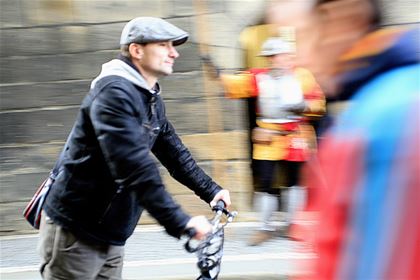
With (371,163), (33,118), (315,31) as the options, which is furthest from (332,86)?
(33,118)

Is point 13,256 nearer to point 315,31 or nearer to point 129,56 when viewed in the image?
point 129,56

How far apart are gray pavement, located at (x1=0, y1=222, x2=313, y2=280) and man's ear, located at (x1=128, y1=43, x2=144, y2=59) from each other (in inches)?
79.8

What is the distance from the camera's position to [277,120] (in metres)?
5.45

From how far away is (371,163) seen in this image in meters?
1.14

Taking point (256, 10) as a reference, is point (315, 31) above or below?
above

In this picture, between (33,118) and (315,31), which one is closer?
(315,31)

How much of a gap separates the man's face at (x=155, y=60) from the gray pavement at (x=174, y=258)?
1933mm

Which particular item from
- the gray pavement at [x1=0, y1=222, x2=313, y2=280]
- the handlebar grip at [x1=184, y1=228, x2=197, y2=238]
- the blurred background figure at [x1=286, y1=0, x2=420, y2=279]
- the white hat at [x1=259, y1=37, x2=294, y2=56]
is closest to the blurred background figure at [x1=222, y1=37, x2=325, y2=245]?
the white hat at [x1=259, y1=37, x2=294, y2=56]

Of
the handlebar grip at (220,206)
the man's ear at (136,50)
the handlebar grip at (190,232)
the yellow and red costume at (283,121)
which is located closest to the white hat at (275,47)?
the yellow and red costume at (283,121)

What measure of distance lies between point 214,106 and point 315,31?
4901mm

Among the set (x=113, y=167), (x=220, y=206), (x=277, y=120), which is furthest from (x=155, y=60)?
(x=277, y=120)

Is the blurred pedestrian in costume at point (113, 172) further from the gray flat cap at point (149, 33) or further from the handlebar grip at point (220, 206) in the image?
the handlebar grip at point (220, 206)

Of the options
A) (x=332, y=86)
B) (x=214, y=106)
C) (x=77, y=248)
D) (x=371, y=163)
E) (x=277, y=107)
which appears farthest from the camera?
(x=214, y=106)

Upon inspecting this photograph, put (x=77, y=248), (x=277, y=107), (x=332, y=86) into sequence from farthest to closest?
1. (x=277, y=107)
2. (x=77, y=248)
3. (x=332, y=86)
